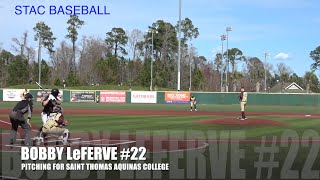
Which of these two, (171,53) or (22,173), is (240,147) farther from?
(171,53)

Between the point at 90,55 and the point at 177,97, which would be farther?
the point at 90,55

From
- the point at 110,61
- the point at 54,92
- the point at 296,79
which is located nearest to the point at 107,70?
the point at 110,61

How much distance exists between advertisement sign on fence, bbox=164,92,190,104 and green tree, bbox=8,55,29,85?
41.8 m

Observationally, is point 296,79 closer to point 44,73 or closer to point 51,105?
point 44,73

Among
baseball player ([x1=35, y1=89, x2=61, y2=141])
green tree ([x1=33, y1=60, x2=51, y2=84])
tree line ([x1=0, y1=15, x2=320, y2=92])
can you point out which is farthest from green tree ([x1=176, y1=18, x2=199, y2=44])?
baseball player ([x1=35, y1=89, x2=61, y2=141])

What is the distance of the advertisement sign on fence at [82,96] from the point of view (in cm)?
5891

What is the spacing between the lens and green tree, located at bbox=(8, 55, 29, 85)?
88.1m

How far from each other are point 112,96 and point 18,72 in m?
36.7

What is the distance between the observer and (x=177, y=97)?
5806cm

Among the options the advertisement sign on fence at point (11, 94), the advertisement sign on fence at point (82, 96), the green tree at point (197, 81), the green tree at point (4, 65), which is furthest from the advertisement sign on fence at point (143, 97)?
the green tree at point (4, 65)

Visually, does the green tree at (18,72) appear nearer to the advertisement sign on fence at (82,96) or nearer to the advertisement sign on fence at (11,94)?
the advertisement sign on fence at (11,94)

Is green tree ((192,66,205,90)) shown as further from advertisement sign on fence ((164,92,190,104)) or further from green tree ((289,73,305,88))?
green tree ((289,73,305,88))

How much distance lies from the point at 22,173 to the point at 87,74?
91.2 metres

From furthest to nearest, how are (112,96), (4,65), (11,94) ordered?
(4,65) < (112,96) < (11,94)
